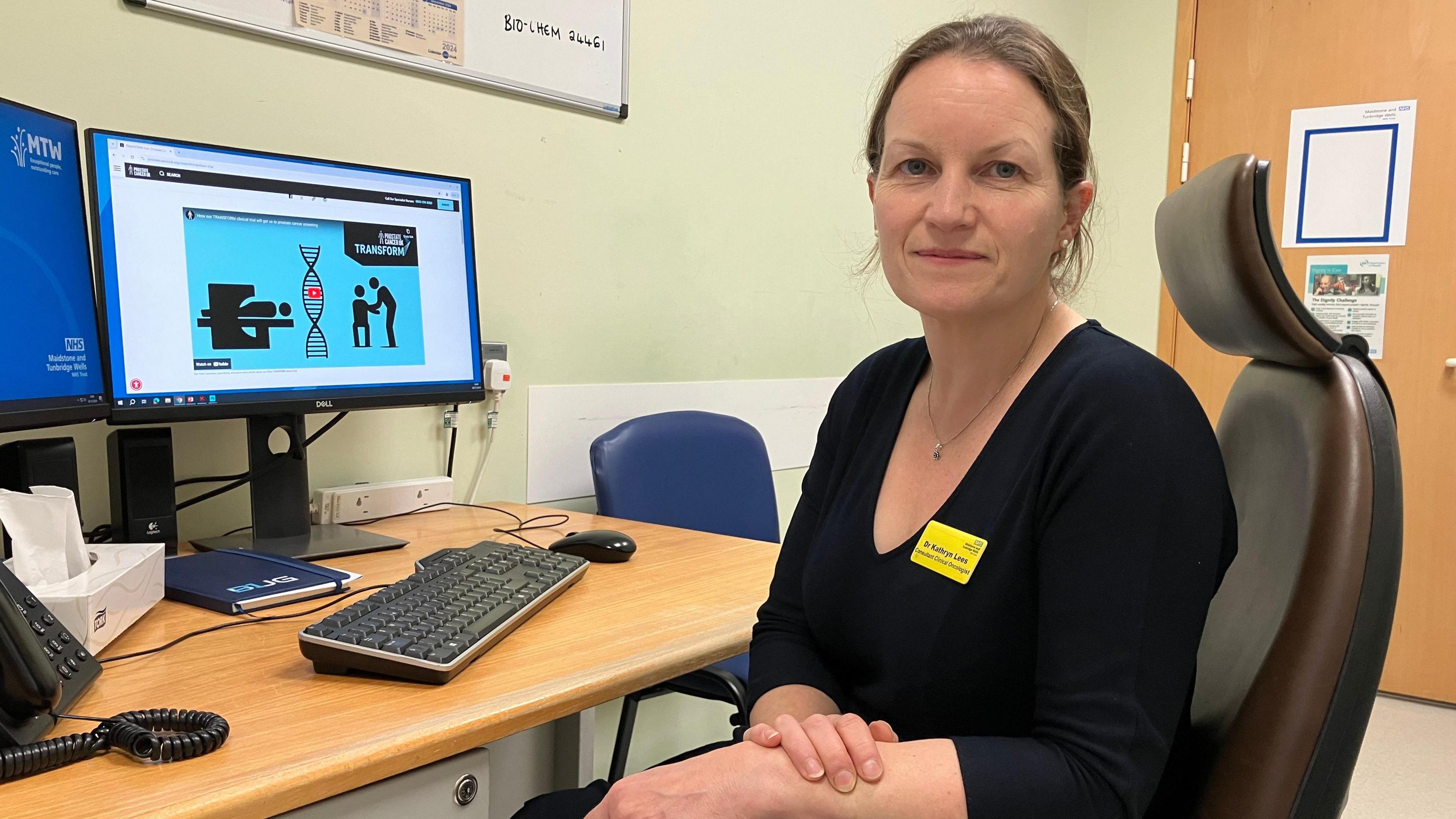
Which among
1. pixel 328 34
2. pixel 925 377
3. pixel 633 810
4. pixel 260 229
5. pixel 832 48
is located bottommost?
pixel 633 810

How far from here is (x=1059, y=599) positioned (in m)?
0.84

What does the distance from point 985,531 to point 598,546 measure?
2.24ft

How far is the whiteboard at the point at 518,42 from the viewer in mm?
1580

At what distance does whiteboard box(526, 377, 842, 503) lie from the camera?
205cm

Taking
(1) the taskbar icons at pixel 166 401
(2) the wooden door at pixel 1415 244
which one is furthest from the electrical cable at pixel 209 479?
(2) the wooden door at pixel 1415 244

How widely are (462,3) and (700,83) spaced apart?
67 centimetres

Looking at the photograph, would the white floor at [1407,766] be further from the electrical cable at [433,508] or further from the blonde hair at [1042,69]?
the electrical cable at [433,508]

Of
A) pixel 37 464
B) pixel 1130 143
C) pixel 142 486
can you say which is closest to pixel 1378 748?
pixel 1130 143

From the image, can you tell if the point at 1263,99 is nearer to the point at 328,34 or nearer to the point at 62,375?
the point at 328,34

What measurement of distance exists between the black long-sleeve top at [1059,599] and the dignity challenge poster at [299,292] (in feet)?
2.69

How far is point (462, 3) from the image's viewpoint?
184cm

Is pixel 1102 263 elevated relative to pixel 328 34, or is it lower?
lower

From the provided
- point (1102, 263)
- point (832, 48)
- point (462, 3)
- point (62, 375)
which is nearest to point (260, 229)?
point (62, 375)

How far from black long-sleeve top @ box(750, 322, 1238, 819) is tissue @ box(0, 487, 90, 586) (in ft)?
2.36
